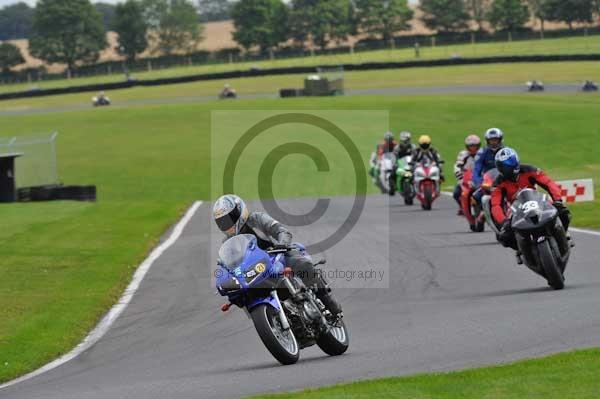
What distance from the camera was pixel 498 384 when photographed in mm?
8039

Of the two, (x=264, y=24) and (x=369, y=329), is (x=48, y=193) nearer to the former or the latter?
(x=369, y=329)

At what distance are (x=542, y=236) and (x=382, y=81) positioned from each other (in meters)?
68.3

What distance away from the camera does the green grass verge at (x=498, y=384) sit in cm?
776

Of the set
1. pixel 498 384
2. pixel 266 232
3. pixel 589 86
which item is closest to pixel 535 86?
pixel 589 86

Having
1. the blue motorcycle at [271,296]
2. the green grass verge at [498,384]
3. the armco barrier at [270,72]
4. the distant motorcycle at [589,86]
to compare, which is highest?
the armco barrier at [270,72]

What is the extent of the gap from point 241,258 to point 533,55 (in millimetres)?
75742

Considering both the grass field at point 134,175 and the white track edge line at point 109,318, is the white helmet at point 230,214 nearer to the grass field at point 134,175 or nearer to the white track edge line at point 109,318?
the white track edge line at point 109,318

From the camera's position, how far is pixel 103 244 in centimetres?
2209

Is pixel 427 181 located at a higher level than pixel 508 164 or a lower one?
lower

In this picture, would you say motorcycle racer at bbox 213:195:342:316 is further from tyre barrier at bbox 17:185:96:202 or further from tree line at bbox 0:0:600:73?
tree line at bbox 0:0:600:73

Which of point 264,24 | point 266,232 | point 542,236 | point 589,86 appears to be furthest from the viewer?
point 264,24

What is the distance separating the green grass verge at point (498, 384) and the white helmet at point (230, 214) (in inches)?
82.9

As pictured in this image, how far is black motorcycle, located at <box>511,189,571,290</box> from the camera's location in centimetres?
1302

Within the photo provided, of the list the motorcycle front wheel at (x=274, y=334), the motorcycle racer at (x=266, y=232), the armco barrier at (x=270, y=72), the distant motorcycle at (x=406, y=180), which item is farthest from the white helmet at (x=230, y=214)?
the armco barrier at (x=270, y=72)
